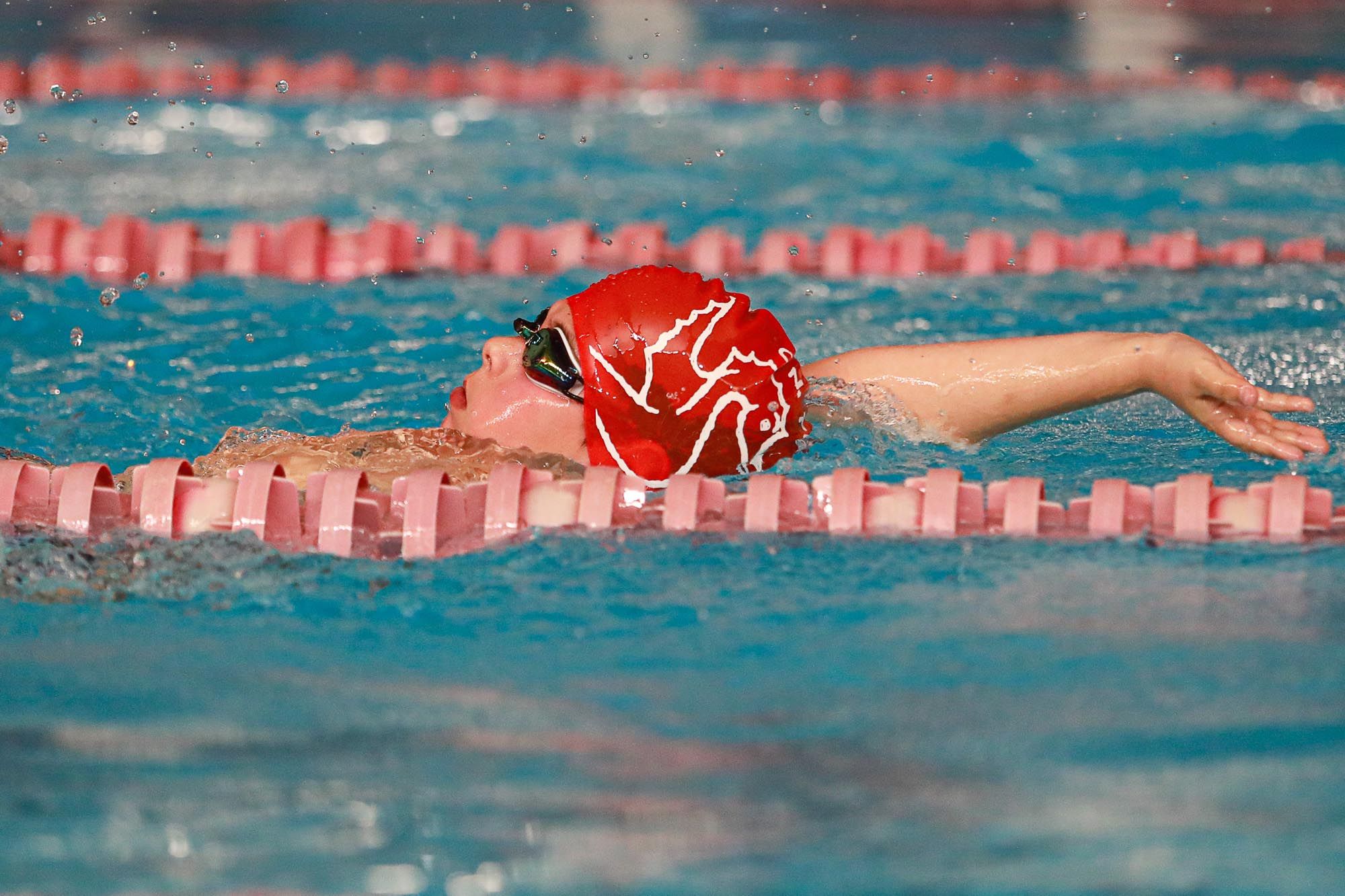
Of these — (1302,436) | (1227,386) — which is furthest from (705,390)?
(1302,436)

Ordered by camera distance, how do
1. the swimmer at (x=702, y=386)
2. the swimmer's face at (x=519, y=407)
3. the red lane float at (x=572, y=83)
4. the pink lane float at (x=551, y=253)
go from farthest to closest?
the red lane float at (x=572, y=83) → the pink lane float at (x=551, y=253) → the swimmer's face at (x=519, y=407) → the swimmer at (x=702, y=386)

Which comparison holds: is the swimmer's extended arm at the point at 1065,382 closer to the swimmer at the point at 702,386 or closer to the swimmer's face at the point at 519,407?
the swimmer at the point at 702,386

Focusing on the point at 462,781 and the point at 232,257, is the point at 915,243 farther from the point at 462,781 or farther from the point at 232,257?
the point at 462,781

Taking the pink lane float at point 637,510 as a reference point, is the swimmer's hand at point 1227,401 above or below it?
above

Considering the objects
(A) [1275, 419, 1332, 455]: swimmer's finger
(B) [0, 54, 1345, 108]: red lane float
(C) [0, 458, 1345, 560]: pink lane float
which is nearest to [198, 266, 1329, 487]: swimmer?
(A) [1275, 419, 1332, 455]: swimmer's finger

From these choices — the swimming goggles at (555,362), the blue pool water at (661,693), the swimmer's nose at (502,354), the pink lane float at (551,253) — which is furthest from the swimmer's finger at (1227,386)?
the pink lane float at (551,253)

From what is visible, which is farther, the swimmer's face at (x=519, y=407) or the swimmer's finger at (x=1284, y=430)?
the swimmer's face at (x=519, y=407)

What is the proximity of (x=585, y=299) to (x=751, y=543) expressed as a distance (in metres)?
0.54

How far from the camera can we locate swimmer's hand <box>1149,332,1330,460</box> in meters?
2.39

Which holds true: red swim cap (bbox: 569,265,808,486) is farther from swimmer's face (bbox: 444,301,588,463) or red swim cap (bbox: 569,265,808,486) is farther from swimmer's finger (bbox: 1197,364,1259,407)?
swimmer's finger (bbox: 1197,364,1259,407)

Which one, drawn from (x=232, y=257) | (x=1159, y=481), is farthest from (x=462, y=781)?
(x=232, y=257)

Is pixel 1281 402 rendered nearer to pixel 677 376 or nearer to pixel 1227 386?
pixel 1227 386

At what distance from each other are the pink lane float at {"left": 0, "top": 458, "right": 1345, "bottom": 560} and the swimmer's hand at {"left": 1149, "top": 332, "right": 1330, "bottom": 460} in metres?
0.07

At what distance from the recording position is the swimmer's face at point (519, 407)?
267 cm
